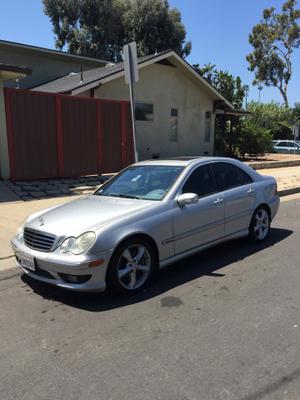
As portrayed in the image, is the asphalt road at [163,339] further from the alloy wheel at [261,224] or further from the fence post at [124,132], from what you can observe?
the fence post at [124,132]

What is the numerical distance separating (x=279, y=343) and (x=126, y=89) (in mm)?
14718

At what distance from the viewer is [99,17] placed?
3959 cm

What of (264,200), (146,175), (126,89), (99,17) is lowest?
(264,200)

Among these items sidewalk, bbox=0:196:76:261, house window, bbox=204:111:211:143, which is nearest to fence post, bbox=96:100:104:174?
sidewalk, bbox=0:196:76:261

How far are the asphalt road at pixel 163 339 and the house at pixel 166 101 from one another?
1193cm

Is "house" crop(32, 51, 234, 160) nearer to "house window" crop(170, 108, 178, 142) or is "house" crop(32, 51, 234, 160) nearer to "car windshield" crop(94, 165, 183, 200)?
"house window" crop(170, 108, 178, 142)

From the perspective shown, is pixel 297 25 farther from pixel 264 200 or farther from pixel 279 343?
pixel 279 343

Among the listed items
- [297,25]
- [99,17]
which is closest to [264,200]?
[99,17]

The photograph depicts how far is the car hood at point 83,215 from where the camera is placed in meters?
4.55

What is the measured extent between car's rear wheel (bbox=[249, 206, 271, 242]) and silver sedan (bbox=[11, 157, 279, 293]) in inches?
0.6

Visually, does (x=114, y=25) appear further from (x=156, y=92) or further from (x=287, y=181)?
(x=287, y=181)

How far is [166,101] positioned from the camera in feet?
62.0

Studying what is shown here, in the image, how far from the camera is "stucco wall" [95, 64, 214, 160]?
58.0 feet

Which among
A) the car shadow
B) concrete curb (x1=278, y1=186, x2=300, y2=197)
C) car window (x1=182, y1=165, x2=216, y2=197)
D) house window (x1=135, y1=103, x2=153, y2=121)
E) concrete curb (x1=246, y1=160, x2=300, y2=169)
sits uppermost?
house window (x1=135, y1=103, x2=153, y2=121)
